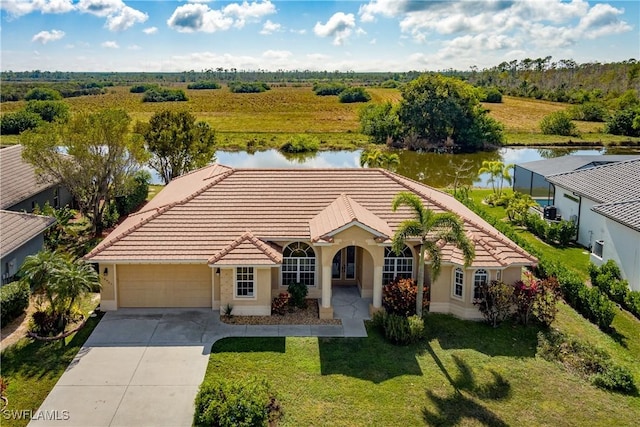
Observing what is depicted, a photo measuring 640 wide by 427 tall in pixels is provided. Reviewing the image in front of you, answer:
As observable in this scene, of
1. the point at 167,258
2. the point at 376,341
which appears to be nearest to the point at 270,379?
the point at 376,341

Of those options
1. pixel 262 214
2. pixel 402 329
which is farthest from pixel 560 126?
pixel 402 329

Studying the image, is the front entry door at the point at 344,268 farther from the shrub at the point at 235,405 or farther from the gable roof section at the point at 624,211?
the gable roof section at the point at 624,211

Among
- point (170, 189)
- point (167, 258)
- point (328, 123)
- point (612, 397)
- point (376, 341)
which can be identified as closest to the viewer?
point (612, 397)

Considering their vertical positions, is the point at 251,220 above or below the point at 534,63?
below

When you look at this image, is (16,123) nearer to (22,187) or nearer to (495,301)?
(22,187)

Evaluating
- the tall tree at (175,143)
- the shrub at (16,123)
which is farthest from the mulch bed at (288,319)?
the shrub at (16,123)

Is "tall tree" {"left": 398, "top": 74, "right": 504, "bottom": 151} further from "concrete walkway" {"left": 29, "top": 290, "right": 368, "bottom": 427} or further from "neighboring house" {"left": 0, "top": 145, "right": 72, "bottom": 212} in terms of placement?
"concrete walkway" {"left": 29, "top": 290, "right": 368, "bottom": 427}

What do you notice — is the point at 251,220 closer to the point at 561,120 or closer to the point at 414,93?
the point at 414,93
